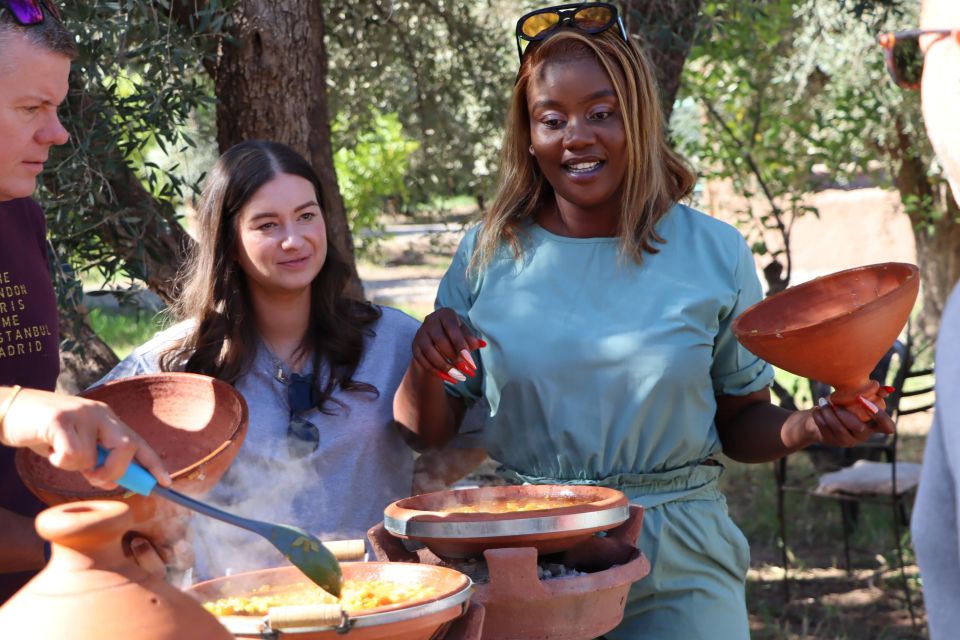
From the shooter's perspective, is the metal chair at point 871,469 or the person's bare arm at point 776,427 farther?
the metal chair at point 871,469

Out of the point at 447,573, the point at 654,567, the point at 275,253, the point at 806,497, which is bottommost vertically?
the point at 806,497

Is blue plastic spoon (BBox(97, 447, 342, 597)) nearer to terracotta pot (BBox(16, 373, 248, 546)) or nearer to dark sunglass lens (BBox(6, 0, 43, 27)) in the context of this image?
terracotta pot (BBox(16, 373, 248, 546))

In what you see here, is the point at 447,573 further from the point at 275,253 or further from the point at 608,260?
the point at 275,253

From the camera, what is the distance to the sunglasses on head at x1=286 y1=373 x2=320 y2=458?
2.85m

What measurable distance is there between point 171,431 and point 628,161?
1181mm

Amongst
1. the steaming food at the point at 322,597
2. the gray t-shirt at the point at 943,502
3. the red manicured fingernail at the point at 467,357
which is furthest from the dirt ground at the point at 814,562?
the gray t-shirt at the point at 943,502

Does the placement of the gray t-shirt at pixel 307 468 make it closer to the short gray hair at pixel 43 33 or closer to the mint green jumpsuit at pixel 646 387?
the mint green jumpsuit at pixel 646 387

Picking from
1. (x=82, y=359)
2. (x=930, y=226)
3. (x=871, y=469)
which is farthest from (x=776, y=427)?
(x=930, y=226)

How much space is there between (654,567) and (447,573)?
0.72m

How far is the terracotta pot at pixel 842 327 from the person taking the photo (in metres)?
2.29

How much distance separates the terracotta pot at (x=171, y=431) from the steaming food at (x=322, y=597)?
24 centimetres

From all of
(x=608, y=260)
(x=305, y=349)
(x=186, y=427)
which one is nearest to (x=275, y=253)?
(x=305, y=349)

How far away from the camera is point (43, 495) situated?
7.16 ft

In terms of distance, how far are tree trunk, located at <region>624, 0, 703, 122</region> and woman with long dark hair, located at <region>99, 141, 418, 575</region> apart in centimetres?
180
